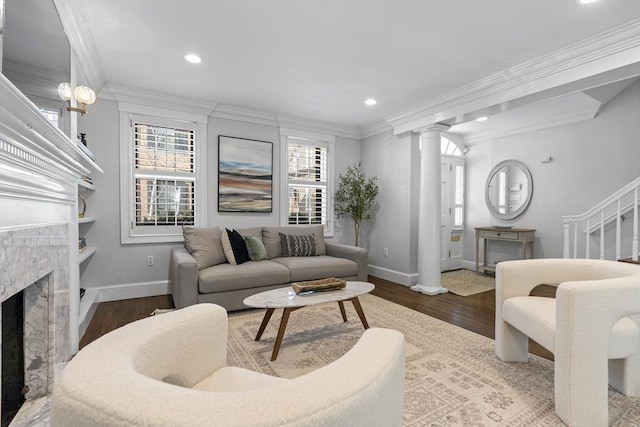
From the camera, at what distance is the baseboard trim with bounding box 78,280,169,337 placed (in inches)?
124

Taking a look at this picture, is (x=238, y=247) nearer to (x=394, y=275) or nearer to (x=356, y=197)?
(x=356, y=197)

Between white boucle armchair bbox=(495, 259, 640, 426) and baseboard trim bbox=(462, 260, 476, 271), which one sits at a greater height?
white boucle armchair bbox=(495, 259, 640, 426)

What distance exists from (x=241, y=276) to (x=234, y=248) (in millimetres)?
456

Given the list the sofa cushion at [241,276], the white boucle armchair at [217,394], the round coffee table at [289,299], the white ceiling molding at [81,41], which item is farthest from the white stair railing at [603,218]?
the white ceiling molding at [81,41]

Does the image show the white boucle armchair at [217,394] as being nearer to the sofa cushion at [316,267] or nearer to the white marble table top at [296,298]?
the white marble table top at [296,298]

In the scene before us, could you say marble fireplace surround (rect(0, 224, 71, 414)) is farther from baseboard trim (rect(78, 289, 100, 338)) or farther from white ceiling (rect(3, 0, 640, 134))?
white ceiling (rect(3, 0, 640, 134))

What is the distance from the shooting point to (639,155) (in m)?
3.69

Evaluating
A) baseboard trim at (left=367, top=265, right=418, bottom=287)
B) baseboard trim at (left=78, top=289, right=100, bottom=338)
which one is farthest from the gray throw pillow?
baseboard trim at (left=367, top=265, right=418, bottom=287)

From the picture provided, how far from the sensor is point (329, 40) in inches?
99.2

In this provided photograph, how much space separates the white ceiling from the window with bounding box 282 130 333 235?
1164 mm

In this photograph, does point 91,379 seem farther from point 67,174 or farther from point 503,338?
point 503,338

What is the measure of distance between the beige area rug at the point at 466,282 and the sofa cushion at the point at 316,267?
58.0 inches

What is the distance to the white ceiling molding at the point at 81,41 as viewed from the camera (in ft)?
6.71

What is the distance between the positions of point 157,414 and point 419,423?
1.56 m
